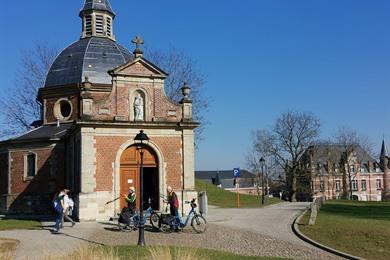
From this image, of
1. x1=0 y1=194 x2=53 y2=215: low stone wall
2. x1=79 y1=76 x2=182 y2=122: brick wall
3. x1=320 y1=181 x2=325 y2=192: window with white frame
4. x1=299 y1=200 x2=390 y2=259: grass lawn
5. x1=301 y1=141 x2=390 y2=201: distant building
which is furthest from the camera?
x1=320 y1=181 x2=325 y2=192: window with white frame

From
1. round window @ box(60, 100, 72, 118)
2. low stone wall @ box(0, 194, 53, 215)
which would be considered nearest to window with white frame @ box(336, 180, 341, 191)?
round window @ box(60, 100, 72, 118)

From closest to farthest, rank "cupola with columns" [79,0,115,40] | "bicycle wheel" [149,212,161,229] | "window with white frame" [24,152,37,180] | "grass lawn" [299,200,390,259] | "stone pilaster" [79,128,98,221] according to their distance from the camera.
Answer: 1. "grass lawn" [299,200,390,259]
2. "bicycle wheel" [149,212,161,229]
3. "stone pilaster" [79,128,98,221]
4. "window with white frame" [24,152,37,180]
5. "cupola with columns" [79,0,115,40]

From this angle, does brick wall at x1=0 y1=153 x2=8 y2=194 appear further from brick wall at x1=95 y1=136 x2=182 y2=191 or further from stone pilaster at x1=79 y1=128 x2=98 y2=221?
brick wall at x1=95 y1=136 x2=182 y2=191

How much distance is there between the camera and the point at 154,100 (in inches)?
997

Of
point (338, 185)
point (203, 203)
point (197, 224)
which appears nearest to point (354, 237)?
point (197, 224)

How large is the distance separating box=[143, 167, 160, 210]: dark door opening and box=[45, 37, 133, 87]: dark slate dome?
10034 millimetres

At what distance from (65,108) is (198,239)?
2055 cm

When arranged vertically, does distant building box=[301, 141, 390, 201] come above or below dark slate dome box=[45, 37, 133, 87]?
below

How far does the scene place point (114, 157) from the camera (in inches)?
947

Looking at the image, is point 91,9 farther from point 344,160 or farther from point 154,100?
point 344,160

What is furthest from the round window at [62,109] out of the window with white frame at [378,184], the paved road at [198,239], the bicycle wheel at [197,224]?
the window with white frame at [378,184]

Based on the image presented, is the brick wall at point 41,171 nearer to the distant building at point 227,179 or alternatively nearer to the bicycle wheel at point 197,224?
the bicycle wheel at point 197,224

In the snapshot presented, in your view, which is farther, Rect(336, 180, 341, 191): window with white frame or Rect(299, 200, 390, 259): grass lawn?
Rect(336, 180, 341, 191): window with white frame

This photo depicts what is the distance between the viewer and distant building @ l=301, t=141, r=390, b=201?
243 feet
